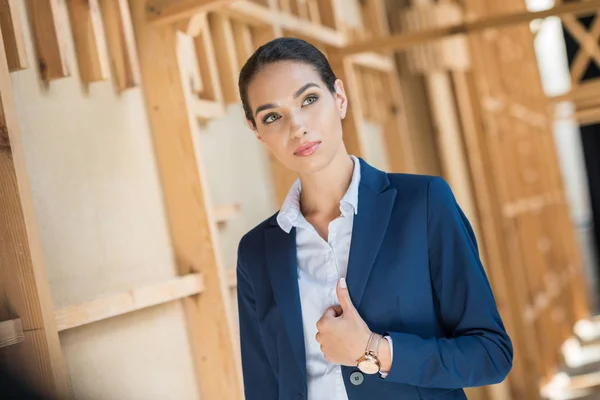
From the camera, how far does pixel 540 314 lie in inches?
377

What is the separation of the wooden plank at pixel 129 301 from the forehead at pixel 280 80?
85 cm

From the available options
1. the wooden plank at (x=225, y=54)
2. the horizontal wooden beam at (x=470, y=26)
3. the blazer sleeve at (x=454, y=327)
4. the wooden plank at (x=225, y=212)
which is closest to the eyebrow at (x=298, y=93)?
the blazer sleeve at (x=454, y=327)

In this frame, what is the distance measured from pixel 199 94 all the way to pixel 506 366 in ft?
6.48

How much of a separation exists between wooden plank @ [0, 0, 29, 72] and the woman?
2.24ft

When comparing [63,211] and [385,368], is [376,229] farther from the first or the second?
[63,211]

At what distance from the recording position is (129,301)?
2553mm

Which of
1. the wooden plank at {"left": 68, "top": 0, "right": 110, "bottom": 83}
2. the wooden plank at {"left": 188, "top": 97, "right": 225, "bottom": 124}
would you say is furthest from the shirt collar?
the wooden plank at {"left": 188, "top": 97, "right": 225, "bottom": 124}

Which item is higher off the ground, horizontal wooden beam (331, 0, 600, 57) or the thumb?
horizontal wooden beam (331, 0, 600, 57)

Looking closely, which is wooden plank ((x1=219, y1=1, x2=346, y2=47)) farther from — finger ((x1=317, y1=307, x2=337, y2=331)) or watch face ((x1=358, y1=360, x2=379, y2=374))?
watch face ((x1=358, y1=360, x2=379, y2=374))

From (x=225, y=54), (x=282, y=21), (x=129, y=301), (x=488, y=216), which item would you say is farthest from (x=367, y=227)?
(x=488, y=216)

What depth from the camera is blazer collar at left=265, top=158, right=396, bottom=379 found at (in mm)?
1756

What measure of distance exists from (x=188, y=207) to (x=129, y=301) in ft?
1.51

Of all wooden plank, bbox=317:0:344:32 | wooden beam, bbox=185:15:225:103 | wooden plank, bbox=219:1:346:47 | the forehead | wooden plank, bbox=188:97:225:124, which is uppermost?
wooden plank, bbox=317:0:344:32

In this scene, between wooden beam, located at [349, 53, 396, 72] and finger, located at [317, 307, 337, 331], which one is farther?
wooden beam, located at [349, 53, 396, 72]
